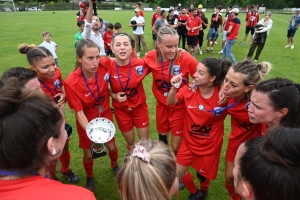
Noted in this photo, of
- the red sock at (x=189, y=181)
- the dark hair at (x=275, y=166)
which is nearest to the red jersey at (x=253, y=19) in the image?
the red sock at (x=189, y=181)

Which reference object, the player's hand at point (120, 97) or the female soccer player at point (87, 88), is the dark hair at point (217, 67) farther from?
the female soccer player at point (87, 88)

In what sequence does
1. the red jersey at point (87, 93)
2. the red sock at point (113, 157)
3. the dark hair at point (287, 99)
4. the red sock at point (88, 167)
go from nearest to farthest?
the dark hair at point (287, 99) < the red jersey at point (87, 93) < the red sock at point (88, 167) < the red sock at point (113, 157)

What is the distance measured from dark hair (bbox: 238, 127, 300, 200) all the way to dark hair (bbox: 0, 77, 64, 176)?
1.30 m

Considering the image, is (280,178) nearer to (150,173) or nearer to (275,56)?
(150,173)

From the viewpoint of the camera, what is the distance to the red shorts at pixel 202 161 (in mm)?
2926

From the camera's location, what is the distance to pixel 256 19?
13914 millimetres

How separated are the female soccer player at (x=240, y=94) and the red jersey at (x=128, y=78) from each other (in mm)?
1349

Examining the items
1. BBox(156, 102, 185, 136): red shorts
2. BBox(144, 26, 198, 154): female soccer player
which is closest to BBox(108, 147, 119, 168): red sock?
BBox(156, 102, 185, 136): red shorts

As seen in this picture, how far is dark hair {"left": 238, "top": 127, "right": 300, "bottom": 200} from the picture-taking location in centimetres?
128

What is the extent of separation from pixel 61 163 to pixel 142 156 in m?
2.63

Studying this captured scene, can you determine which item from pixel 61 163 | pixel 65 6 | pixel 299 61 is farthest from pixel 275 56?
pixel 65 6

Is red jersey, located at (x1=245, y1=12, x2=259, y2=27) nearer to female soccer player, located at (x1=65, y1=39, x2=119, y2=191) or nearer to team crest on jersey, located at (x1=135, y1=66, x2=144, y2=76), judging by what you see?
team crest on jersey, located at (x1=135, y1=66, x2=144, y2=76)

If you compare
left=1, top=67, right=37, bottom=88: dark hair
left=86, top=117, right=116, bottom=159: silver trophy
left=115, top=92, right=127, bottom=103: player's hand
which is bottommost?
left=86, top=117, right=116, bottom=159: silver trophy

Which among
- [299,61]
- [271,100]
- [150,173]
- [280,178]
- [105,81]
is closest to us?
[280,178]
